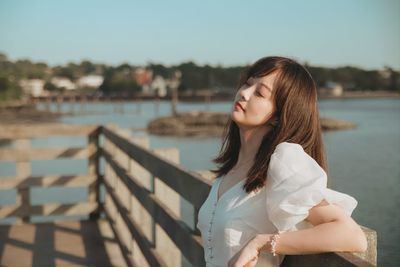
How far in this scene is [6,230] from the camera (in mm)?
5484

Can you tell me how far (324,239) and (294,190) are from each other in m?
0.11

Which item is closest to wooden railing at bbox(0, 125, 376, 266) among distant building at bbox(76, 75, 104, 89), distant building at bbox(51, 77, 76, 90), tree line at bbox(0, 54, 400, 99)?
tree line at bbox(0, 54, 400, 99)

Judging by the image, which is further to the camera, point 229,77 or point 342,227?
point 229,77

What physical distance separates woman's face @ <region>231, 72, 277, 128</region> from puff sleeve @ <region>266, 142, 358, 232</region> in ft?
0.57

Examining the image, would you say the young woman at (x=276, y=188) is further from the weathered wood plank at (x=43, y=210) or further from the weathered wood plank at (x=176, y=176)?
the weathered wood plank at (x=43, y=210)

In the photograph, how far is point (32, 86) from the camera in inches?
5113

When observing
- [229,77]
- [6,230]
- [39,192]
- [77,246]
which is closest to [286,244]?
[77,246]

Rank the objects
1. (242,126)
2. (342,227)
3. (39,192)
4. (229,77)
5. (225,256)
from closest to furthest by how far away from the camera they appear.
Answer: (342,227) → (225,256) → (242,126) → (39,192) → (229,77)

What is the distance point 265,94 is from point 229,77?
11672 centimetres

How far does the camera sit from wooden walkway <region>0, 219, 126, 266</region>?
4.48 m

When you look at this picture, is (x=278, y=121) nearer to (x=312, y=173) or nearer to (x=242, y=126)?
(x=242, y=126)

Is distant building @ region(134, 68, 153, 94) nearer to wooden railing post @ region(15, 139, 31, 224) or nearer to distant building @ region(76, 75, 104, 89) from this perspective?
distant building @ region(76, 75, 104, 89)

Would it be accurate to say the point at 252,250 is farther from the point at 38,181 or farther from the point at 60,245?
the point at 38,181

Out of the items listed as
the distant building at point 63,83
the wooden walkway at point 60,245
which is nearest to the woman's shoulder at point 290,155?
the wooden walkway at point 60,245
